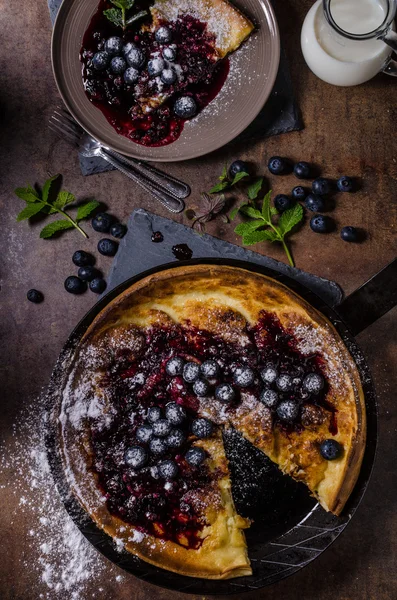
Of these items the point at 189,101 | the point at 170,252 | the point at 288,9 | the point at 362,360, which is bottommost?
the point at 170,252

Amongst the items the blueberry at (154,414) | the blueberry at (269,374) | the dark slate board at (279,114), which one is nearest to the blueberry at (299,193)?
the dark slate board at (279,114)

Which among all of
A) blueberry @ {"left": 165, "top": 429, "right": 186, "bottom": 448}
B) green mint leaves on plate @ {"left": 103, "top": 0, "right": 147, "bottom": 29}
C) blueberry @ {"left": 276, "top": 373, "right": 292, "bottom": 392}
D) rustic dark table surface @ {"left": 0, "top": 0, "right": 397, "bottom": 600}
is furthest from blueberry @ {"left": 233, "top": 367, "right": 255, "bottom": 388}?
green mint leaves on plate @ {"left": 103, "top": 0, "right": 147, "bottom": 29}

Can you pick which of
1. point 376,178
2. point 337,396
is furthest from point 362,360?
point 376,178

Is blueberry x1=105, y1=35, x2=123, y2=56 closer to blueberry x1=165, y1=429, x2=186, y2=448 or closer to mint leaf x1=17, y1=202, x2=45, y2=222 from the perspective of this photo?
mint leaf x1=17, y1=202, x2=45, y2=222

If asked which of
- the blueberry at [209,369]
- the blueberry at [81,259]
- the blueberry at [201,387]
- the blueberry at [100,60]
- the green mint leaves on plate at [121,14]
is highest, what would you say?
the green mint leaves on plate at [121,14]

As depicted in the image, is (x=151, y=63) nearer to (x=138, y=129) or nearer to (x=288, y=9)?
(x=138, y=129)

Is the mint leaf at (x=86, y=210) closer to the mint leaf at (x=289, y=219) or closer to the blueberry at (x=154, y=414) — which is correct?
the mint leaf at (x=289, y=219)
